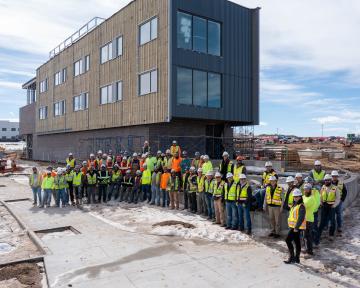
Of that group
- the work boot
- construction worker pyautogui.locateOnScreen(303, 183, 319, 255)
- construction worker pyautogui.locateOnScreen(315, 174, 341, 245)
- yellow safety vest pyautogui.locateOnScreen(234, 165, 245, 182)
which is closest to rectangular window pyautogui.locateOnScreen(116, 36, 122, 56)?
yellow safety vest pyautogui.locateOnScreen(234, 165, 245, 182)

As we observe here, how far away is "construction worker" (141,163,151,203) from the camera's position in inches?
618

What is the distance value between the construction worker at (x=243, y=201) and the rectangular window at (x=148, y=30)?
42.4ft

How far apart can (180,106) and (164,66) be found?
242 cm

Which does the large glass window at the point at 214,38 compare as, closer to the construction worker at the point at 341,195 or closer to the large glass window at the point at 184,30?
the large glass window at the point at 184,30


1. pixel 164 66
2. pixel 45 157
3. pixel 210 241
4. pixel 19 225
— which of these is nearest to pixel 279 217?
pixel 210 241

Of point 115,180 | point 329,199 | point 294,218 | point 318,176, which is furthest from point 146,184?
point 294,218

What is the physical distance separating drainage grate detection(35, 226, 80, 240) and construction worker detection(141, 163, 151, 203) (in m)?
4.60

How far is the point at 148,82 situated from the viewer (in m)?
21.8

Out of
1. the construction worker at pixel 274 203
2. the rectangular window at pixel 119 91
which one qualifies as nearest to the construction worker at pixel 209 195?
the construction worker at pixel 274 203

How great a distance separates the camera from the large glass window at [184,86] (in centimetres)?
2034

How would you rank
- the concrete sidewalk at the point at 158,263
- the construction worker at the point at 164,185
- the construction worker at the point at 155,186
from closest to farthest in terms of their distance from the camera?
the concrete sidewalk at the point at 158,263 → the construction worker at the point at 164,185 → the construction worker at the point at 155,186

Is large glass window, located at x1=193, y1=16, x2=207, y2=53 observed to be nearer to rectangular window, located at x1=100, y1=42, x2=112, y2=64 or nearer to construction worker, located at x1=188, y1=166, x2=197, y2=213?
rectangular window, located at x1=100, y1=42, x2=112, y2=64

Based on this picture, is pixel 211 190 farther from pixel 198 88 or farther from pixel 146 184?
pixel 198 88

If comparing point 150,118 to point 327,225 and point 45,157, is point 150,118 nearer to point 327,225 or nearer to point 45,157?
point 327,225
